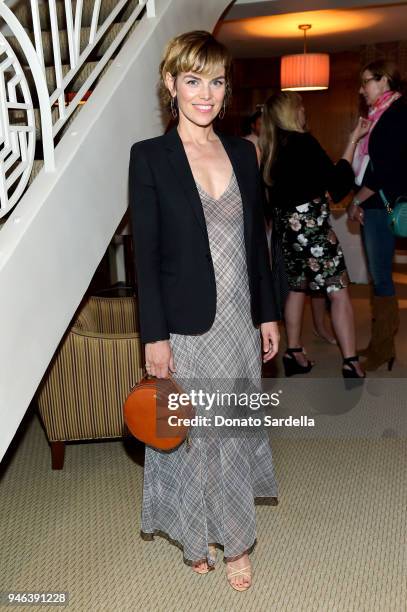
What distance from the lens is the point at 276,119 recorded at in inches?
161

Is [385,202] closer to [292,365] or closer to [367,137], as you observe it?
[367,137]

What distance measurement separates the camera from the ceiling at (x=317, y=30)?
7200 mm

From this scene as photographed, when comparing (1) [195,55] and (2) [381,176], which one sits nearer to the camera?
(1) [195,55]

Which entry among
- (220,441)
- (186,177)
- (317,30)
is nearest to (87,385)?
(220,441)

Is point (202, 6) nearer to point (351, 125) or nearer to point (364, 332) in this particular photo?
point (364, 332)

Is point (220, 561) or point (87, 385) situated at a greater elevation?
point (87, 385)

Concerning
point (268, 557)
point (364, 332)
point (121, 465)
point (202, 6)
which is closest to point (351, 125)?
point (364, 332)

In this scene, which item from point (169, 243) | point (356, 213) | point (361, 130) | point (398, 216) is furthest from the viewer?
point (356, 213)

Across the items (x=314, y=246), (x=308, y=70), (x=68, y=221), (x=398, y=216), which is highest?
(x=308, y=70)

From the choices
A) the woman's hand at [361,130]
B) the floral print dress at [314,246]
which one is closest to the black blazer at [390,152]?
the woman's hand at [361,130]

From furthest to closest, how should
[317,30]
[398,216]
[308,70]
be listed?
1. [317,30]
2. [308,70]
3. [398,216]

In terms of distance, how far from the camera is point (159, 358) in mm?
2301

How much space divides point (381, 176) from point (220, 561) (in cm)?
239

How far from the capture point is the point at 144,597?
2377 millimetres
